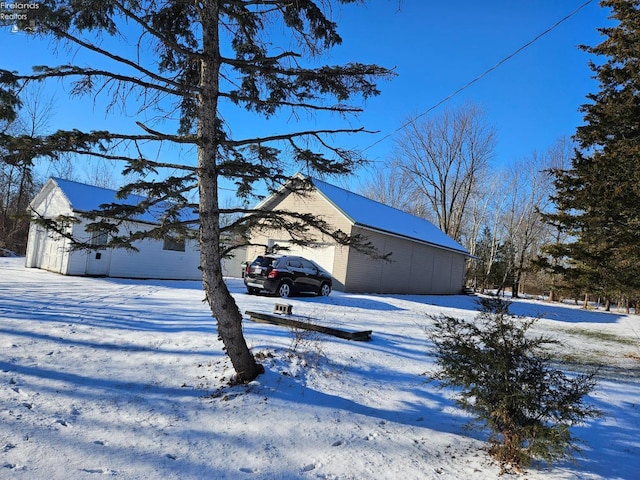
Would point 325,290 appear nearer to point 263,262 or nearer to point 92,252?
point 263,262

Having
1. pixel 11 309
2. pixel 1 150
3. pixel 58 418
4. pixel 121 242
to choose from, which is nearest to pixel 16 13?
pixel 1 150

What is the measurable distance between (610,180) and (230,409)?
365 inches

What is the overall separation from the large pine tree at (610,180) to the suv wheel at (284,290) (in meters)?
8.24

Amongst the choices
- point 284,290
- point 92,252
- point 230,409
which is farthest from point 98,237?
point 230,409

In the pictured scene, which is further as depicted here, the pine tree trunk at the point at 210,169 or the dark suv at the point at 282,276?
the dark suv at the point at 282,276

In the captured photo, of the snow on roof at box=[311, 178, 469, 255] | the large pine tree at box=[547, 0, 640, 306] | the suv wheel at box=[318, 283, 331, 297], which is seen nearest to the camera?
the large pine tree at box=[547, 0, 640, 306]

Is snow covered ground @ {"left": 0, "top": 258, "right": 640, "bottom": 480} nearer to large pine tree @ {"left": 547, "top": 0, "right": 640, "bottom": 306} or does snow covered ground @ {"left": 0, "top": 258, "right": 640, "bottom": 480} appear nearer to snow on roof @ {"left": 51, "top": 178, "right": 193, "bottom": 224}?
large pine tree @ {"left": 547, "top": 0, "right": 640, "bottom": 306}

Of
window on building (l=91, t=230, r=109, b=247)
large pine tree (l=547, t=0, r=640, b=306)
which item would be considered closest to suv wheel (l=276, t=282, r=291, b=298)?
window on building (l=91, t=230, r=109, b=247)

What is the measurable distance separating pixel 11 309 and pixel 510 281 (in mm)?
9076

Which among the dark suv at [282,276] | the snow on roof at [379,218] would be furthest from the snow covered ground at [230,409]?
the snow on roof at [379,218]

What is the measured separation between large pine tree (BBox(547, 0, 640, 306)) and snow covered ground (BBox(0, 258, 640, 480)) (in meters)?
2.39

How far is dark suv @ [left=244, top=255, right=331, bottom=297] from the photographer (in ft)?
44.2

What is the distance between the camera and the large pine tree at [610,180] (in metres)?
8.57
